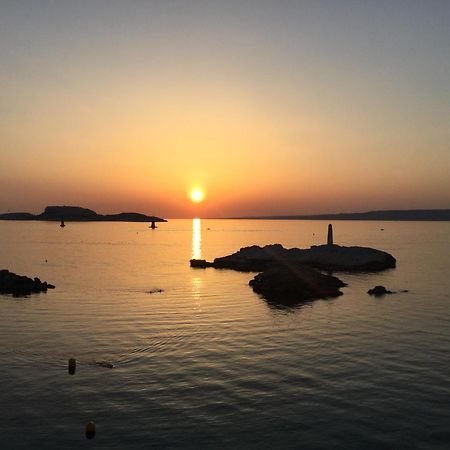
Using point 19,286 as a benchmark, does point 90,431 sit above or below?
below

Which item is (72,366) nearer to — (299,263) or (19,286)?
(19,286)

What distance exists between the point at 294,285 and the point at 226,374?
94.2 ft

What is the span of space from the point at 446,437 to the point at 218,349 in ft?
46.7

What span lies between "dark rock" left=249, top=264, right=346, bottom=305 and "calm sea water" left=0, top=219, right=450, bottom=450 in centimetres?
278

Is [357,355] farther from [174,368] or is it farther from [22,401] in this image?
[22,401]

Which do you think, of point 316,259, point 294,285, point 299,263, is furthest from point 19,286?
point 316,259

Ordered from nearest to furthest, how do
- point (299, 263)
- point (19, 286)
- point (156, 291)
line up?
1. point (19, 286)
2. point (156, 291)
3. point (299, 263)

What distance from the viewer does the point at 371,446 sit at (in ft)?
53.8

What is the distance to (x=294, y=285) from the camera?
5144 cm

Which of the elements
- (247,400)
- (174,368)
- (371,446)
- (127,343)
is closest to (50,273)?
(127,343)

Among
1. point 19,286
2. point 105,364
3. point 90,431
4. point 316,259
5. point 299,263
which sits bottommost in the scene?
point 90,431

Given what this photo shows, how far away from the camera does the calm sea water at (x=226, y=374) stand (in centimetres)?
1725

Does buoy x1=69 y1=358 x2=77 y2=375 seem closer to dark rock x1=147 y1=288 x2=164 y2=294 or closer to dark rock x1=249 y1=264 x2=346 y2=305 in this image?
dark rock x1=249 y1=264 x2=346 y2=305

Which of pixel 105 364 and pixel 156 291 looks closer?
pixel 105 364
